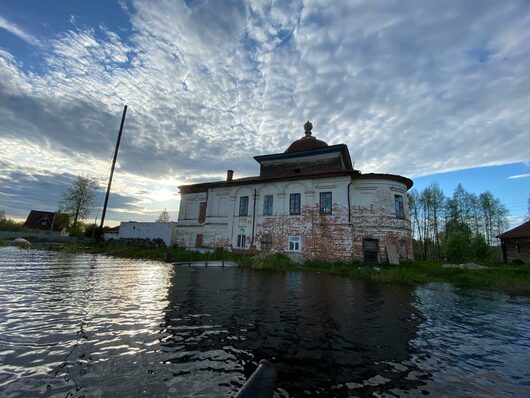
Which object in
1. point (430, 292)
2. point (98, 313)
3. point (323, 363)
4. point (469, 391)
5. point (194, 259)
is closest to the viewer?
point (469, 391)

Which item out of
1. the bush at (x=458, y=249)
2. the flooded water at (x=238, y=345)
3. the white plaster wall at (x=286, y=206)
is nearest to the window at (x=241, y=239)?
the white plaster wall at (x=286, y=206)

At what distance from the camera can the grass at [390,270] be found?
44.6ft

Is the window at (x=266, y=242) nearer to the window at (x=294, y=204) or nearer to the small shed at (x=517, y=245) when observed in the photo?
the window at (x=294, y=204)

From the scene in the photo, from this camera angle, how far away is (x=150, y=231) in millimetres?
30969

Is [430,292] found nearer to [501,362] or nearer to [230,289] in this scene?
[501,362]

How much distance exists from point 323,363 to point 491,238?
55.5 m

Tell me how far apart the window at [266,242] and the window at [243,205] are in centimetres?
348

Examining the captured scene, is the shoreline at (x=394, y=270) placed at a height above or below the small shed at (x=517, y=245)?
below

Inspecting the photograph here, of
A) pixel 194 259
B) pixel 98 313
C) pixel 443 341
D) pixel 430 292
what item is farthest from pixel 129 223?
pixel 443 341

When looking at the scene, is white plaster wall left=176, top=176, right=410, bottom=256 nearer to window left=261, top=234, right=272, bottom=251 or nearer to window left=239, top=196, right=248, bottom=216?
window left=239, top=196, right=248, bottom=216

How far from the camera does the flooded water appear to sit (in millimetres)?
3256

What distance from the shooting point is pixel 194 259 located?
65.7 feet

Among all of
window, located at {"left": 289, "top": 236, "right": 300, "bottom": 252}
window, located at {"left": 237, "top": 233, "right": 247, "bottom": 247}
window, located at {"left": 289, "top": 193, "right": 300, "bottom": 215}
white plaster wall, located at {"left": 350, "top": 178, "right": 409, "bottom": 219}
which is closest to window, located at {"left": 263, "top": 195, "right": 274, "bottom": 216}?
window, located at {"left": 289, "top": 193, "right": 300, "bottom": 215}

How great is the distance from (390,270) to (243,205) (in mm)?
16224
